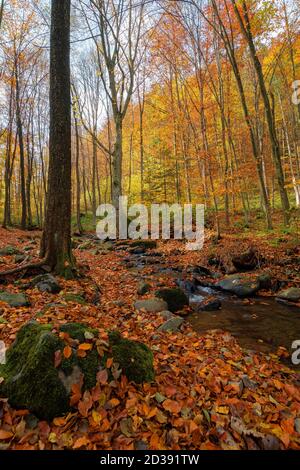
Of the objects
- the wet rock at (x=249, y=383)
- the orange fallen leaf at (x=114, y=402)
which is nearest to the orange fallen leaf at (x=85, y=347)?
the orange fallen leaf at (x=114, y=402)

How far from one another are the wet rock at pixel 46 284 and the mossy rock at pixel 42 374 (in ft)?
7.95

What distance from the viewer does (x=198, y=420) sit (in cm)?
238

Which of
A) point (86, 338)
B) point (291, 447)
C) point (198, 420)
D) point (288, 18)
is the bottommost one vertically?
point (291, 447)

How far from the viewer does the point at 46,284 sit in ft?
17.2

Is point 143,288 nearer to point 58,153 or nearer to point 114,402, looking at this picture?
point 58,153

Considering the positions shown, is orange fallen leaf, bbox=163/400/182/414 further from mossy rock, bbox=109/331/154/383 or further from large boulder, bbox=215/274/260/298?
large boulder, bbox=215/274/260/298

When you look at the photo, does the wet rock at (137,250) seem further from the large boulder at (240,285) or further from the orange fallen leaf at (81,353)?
the orange fallen leaf at (81,353)

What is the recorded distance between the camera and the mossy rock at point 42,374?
7.25ft

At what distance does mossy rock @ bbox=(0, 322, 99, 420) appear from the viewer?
7.25 feet

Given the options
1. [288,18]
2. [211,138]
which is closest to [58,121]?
[288,18]

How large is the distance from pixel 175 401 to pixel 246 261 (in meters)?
7.39

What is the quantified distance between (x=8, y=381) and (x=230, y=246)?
914 centimetres
